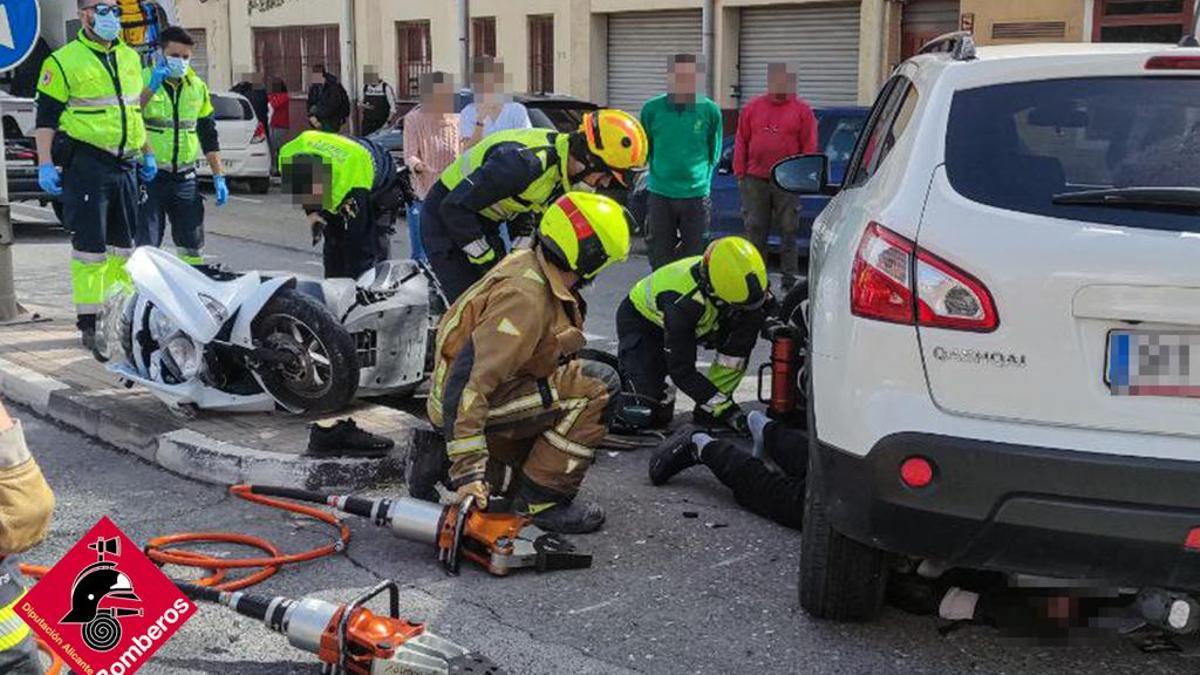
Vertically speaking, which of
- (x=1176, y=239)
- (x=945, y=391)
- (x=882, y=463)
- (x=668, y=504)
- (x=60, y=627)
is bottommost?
(x=668, y=504)

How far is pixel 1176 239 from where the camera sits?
2953 mm

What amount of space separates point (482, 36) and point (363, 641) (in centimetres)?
2157

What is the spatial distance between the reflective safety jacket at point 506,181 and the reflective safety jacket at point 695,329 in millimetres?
655

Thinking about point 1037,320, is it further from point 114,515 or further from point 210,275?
point 210,275

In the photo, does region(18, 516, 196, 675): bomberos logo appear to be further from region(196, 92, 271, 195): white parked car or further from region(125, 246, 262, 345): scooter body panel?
region(196, 92, 271, 195): white parked car

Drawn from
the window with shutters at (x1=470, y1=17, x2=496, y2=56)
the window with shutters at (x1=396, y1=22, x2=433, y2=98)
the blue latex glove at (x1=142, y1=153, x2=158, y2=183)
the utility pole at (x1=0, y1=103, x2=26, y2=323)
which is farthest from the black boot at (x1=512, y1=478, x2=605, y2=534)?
the window with shutters at (x1=396, y1=22, x2=433, y2=98)

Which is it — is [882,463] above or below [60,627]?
above

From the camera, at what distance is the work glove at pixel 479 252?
5.82 meters

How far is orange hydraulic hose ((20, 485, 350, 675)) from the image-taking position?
13.4 ft

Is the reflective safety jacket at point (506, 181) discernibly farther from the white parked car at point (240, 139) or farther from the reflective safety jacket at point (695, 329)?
the white parked car at point (240, 139)

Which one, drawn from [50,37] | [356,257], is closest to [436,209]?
[356,257]

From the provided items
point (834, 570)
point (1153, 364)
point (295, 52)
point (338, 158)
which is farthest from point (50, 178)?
point (295, 52)

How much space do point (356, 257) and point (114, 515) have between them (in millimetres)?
2260

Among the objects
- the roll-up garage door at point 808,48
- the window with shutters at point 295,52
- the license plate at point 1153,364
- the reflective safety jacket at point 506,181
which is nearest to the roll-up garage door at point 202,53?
the window with shutters at point 295,52
